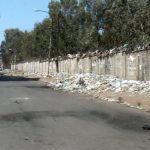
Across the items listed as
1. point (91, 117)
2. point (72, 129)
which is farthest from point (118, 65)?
point (72, 129)

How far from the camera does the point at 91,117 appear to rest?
17812 millimetres

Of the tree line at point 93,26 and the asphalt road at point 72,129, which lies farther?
the tree line at point 93,26

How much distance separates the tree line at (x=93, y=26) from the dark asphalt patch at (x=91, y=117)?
19918 mm

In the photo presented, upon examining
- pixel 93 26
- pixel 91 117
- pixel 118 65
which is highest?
pixel 93 26

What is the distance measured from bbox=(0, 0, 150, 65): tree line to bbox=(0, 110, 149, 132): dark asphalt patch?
1992 centimetres

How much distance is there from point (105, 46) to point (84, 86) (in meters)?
29.0

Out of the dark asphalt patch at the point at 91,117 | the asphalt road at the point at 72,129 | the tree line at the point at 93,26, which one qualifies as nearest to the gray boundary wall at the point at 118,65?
the tree line at the point at 93,26

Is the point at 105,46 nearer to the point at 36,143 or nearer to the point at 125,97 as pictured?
the point at 125,97

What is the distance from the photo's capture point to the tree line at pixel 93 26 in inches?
1730

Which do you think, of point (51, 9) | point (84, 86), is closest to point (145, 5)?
point (84, 86)

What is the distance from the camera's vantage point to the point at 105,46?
68.4 metres

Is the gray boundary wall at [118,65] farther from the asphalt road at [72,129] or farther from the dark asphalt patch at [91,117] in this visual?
the dark asphalt patch at [91,117]

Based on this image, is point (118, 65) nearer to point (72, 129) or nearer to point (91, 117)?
point (91, 117)

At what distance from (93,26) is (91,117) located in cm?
5152
